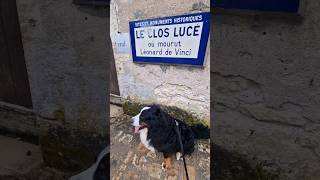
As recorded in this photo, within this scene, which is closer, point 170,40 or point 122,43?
point 170,40

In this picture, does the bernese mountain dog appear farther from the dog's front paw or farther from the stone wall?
the stone wall

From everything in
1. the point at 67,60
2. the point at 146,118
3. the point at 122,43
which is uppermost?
the point at 122,43

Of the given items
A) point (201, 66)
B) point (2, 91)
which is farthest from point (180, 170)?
point (2, 91)

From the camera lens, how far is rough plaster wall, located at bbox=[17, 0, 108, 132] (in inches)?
87.2

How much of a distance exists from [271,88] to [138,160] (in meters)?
0.83

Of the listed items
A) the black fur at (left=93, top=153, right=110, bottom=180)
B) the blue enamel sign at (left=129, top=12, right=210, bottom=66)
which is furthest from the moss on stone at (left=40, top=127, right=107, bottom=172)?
the blue enamel sign at (left=129, top=12, right=210, bottom=66)

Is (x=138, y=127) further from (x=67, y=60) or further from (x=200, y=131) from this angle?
(x=67, y=60)

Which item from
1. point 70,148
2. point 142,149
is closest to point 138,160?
point 142,149

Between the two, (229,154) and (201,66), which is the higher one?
(201,66)

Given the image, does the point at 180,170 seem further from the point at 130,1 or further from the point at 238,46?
the point at 130,1

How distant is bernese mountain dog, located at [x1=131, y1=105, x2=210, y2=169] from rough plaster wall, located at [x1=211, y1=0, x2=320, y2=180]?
0.54ft

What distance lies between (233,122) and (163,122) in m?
0.38

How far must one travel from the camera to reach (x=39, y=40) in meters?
2.42

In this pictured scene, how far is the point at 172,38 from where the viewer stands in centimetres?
175
